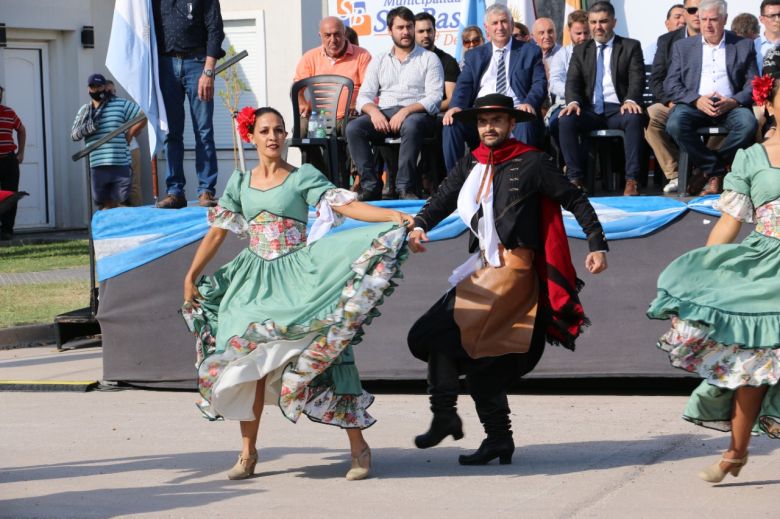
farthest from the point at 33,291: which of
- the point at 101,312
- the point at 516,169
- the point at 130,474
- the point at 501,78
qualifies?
the point at 516,169

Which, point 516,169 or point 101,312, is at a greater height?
point 516,169

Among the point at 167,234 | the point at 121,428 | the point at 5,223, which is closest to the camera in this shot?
the point at 121,428

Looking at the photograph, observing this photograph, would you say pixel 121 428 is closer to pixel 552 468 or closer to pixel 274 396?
pixel 274 396

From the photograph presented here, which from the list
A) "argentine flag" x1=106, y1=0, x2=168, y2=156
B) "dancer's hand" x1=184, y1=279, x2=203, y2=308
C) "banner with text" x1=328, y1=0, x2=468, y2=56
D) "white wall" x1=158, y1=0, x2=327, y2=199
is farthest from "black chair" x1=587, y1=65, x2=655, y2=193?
"white wall" x1=158, y1=0, x2=327, y2=199

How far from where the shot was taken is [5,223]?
18.6 metres

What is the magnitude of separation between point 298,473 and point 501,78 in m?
4.63

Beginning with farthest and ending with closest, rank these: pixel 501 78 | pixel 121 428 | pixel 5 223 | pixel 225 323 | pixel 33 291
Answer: pixel 5 223 < pixel 33 291 < pixel 501 78 < pixel 121 428 < pixel 225 323

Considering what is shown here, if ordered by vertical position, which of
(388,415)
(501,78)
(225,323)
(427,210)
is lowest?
(388,415)

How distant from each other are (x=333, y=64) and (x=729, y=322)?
6.44m

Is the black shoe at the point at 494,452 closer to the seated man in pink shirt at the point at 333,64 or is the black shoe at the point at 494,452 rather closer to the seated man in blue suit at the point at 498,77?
the seated man in blue suit at the point at 498,77

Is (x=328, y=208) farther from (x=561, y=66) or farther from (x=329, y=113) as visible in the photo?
(x=561, y=66)

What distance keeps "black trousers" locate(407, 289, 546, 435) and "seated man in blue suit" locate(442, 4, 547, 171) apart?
3.78 m

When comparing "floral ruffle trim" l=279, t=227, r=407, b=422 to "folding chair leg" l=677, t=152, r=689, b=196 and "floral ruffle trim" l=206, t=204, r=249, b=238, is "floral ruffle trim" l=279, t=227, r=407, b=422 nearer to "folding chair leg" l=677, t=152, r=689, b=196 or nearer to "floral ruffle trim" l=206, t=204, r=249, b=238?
"floral ruffle trim" l=206, t=204, r=249, b=238

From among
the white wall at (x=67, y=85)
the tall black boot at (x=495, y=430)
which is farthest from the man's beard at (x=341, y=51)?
the white wall at (x=67, y=85)
